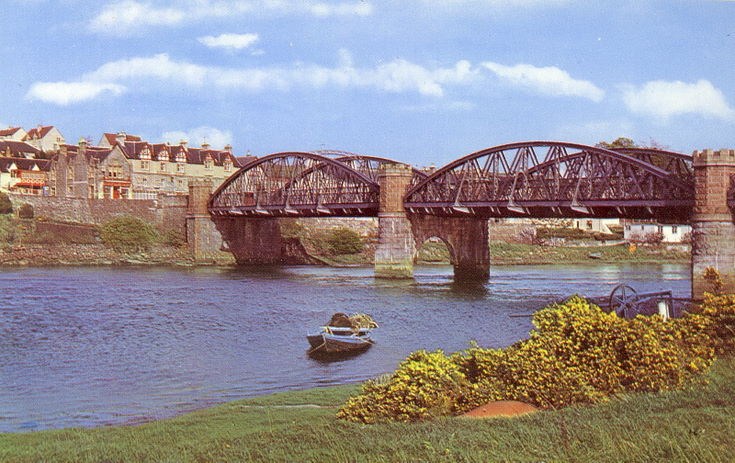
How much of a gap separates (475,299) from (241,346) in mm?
28905

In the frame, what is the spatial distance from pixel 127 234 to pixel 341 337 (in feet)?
290

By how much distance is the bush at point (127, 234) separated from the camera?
120m

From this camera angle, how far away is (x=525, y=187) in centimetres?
8119

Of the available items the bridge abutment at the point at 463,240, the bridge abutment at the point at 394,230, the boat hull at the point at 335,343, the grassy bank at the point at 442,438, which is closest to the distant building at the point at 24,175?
the bridge abutment at the point at 394,230

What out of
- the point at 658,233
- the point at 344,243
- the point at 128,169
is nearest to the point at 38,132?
the point at 128,169

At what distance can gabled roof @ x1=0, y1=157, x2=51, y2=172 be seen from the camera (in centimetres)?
15340

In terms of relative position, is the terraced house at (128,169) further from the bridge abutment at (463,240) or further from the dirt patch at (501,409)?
the dirt patch at (501,409)

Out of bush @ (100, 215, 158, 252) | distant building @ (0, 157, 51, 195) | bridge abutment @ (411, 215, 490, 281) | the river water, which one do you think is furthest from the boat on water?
distant building @ (0, 157, 51, 195)

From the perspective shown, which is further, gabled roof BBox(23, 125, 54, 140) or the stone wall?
gabled roof BBox(23, 125, 54, 140)

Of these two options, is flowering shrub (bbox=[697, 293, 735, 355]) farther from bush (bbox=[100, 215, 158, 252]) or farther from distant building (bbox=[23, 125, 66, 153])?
distant building (bbox=[23, 125, 66, 153])

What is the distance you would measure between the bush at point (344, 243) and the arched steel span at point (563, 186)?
37867mm

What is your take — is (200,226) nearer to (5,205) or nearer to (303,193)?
(303,193)

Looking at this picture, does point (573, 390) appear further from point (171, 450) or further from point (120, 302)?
point (120, 302)

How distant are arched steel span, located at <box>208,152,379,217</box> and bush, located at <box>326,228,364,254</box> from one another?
13.2 meters
